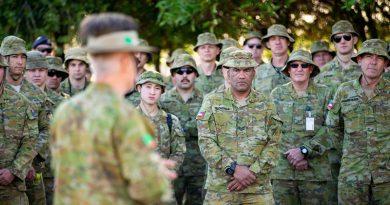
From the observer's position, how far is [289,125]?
9.73 m

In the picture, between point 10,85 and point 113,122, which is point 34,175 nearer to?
point 10,85

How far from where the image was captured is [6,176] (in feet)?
27.9

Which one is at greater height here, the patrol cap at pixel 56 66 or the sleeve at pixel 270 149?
the patrol cap at pixel 56 66

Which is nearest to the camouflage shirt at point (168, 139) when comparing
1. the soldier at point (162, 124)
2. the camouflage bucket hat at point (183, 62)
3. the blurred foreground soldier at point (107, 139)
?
the soldier at point (162, 124)

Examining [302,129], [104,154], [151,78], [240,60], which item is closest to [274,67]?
[302,129]

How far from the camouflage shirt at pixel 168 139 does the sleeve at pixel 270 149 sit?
48.4 inches

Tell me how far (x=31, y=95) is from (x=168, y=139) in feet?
5.09

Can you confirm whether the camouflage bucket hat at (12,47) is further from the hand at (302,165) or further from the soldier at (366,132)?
the soldier at (366,132)

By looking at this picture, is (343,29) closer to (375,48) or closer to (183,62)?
(375,48)

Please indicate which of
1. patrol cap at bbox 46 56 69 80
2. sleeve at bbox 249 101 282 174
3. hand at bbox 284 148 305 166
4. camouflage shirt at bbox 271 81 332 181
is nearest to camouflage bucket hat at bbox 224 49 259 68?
sleeve at bbox 249 101 282 174

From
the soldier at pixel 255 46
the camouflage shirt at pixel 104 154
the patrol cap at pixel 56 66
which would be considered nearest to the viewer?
the camouflage shirt at pixel 104 154

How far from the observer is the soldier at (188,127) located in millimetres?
10742

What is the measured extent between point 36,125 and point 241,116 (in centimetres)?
210

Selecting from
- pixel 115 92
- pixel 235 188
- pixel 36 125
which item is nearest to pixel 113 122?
pixel 115 92
